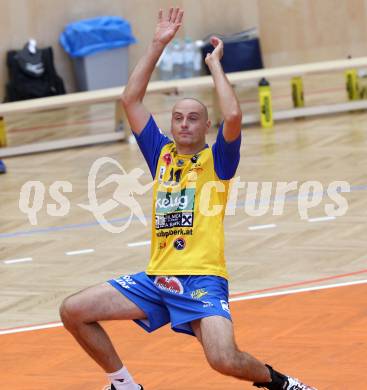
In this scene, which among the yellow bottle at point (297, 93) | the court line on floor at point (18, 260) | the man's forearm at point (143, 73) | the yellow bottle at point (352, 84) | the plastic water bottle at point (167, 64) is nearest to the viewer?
the man's forearm at point (143, 73)

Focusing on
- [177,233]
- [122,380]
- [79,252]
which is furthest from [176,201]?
[79,252]

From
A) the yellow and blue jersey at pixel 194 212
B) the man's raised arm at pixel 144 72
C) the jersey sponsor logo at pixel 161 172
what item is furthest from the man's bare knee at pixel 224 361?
the man's raised arm at pixel 144 72

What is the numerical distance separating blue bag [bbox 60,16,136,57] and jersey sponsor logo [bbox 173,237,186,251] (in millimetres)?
14608

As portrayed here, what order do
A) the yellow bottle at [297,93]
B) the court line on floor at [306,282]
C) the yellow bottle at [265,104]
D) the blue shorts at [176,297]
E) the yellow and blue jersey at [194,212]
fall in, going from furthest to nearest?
the yellow bottle at [297,93] → the yellow bottle at [265,104] → the court line on floor at [306,282] → the yellow and blue jersey at [194,212] → the blue shorts at [176,297]

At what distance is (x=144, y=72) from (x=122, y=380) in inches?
65.2

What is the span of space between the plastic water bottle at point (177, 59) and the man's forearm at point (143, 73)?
47.6 feet

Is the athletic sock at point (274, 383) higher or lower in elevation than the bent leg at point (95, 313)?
lower

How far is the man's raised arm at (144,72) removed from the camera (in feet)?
19.9

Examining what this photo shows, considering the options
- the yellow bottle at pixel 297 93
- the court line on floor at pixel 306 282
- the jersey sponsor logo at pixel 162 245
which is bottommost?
the yellow bottle at pixel 297 93

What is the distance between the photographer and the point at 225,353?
5.35 m

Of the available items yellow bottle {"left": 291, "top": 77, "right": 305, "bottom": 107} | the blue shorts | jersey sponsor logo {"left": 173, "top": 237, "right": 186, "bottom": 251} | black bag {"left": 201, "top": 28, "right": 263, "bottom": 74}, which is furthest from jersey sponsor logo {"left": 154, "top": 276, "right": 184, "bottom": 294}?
black bag {"left": 201, "top": 28, "right": 263, "bottom": 74}

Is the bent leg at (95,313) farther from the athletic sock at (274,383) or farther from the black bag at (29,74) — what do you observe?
the black bag at (29,74)

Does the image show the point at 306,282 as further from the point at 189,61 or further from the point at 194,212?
the point at 189,61

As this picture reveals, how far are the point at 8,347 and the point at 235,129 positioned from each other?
8.37ft
